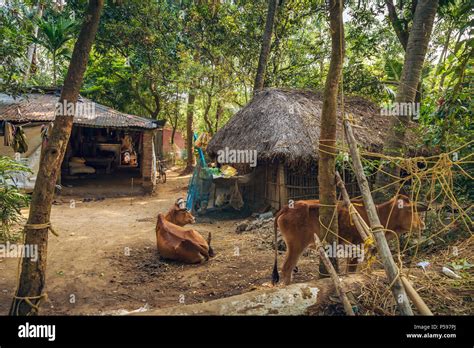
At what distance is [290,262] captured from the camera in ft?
16.9

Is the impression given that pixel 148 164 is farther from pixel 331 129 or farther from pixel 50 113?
pixel 331 129

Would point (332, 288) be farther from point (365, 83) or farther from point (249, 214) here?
point (365, 83)

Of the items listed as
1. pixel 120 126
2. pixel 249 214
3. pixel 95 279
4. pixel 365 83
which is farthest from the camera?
pixel 120 126

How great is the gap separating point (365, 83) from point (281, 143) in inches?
202

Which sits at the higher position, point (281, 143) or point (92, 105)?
point (92, 105)

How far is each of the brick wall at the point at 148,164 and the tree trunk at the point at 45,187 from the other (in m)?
10.8

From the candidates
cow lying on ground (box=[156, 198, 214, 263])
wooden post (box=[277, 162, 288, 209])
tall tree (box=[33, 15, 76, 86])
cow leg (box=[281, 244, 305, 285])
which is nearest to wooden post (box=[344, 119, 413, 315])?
cow leg (box=[281, 244, 305, 285])

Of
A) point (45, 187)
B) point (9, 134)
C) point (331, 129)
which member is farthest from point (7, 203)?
point (331, 129)

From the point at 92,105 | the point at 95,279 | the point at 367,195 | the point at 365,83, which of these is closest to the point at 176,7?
the point at 92,105

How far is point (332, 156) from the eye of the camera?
400 centimetres

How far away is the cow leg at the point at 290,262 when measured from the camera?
16.7 feet

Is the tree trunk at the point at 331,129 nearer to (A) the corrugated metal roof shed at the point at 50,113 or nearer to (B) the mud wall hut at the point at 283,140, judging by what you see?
(B) the mud wall hut at the point at 283,140
